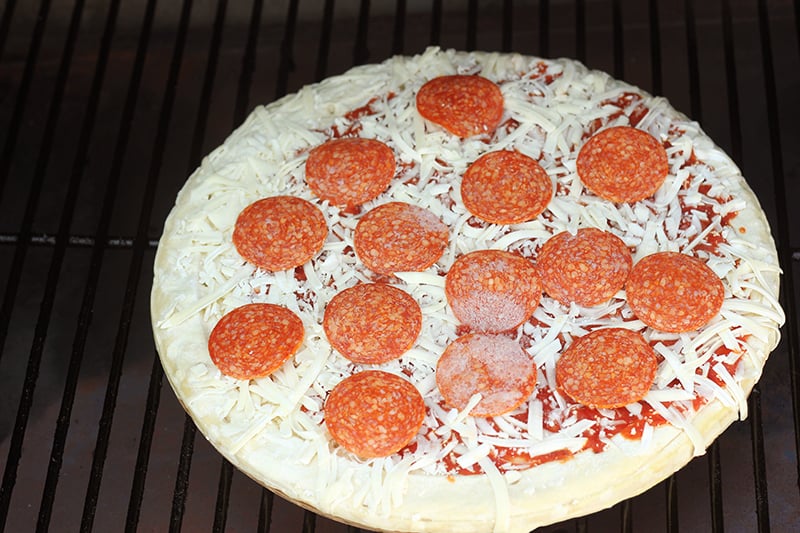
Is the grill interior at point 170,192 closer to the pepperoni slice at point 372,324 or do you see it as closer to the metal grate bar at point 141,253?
the metal grate bar at point 141,253

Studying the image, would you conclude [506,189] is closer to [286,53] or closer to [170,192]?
[286,53]

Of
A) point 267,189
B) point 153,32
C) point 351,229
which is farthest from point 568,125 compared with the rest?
point 153,32

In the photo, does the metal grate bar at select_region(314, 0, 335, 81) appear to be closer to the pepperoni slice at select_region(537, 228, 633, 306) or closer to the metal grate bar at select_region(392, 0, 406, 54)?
the metal grate bar at select_region(392, 0, 406, 54)

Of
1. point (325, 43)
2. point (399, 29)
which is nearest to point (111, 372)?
point (325, 43)

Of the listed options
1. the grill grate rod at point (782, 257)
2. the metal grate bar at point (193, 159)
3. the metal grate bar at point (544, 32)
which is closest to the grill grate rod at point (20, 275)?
the metal grate bar at point (193, 159)

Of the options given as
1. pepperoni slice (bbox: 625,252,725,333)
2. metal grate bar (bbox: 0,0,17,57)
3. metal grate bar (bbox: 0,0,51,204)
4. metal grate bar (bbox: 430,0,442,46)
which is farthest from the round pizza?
A: metal grate bar (bbox: 0,0,17,57)

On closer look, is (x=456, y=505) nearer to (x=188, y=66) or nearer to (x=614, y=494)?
(x=614, y=494)
